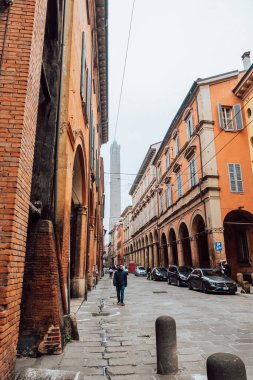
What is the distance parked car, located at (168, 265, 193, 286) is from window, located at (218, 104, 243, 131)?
427 inches

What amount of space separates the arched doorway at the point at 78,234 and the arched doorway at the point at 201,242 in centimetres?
1195

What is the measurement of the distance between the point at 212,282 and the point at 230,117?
1334cm

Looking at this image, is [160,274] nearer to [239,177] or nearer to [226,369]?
[239,177]

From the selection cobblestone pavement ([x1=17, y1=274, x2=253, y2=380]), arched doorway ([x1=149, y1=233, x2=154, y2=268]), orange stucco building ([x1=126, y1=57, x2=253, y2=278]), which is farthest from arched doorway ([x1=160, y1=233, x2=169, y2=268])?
cobblestone pavement ([x1=17, y1=274, x2=253, y2=380])

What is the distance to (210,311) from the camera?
32.3 feet

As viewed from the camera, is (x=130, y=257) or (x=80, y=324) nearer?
(x=80, y=324)

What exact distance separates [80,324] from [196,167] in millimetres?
17555

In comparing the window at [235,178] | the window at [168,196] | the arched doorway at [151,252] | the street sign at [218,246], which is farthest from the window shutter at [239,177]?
the arched doorway at [151,252]

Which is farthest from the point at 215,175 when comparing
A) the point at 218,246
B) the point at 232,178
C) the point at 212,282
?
the point at 212,282

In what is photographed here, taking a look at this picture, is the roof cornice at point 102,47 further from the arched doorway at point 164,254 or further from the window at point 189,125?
the arched doorway at point 164,254

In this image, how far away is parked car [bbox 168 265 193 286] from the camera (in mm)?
20669

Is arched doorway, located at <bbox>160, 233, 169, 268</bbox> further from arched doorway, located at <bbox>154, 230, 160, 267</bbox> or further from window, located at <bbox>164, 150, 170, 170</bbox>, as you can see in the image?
window, located at <bbox>164, 150, 170, 170</bbox>

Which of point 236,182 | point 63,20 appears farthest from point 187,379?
point 236,182

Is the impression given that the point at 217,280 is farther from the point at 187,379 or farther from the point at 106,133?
the point at 106,133
